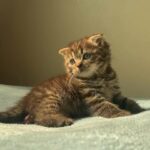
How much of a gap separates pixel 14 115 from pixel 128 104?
1.75 ft

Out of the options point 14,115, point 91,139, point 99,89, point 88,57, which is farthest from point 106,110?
point 91,139

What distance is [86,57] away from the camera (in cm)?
188

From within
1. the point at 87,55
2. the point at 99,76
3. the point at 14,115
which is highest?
the point at 87,55

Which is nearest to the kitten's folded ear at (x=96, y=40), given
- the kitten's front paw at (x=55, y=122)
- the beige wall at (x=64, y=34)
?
the kitten's front paw at (x=55, y=122)

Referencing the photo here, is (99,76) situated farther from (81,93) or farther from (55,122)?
(55,122)

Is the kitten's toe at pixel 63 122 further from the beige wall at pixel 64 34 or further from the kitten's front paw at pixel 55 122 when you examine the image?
the beige wall at pixel 64 34

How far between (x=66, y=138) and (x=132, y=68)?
161 cm

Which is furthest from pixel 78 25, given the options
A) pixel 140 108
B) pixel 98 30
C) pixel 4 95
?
pixel 140 108

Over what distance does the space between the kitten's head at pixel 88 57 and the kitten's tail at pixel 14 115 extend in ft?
0.97

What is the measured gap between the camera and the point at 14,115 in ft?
5.89

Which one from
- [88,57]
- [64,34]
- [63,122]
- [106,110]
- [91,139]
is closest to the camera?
[91,139]

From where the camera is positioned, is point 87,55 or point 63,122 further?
point 87,55

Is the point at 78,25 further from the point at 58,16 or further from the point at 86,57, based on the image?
the point at 86,57

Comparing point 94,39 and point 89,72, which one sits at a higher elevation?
point 94,39
